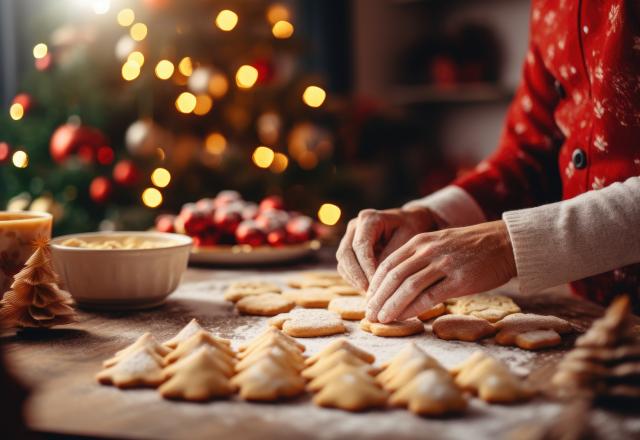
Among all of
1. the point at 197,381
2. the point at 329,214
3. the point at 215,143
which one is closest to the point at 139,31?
the point at 215,143

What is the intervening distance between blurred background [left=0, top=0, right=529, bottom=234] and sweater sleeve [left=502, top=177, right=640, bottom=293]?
76.6 inches

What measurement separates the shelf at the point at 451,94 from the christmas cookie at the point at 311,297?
3.41m

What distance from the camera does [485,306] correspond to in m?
1.29

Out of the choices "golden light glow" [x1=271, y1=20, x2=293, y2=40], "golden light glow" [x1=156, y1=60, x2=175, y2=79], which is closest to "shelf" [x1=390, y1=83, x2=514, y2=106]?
"golden light glow" [x1=271, y1=20, x2=293, y2=40]

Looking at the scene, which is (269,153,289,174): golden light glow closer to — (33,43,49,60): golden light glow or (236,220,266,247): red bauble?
(33,43,49,60): golden light glow

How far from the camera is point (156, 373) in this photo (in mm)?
876

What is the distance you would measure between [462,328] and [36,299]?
72cm

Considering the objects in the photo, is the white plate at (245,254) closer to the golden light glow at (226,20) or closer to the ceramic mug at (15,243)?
the ceramic mug at (15,243)

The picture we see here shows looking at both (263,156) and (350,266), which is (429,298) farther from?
(263,156)

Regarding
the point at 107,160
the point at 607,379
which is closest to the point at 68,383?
the point at 607,379

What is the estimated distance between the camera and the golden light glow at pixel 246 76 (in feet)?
10.5

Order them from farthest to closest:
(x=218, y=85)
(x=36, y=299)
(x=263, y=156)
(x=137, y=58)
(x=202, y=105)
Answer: (x=263, y=156), (x=202, y=105), (x=218, y=85), (x=137, y=58), (x=36, y=299)

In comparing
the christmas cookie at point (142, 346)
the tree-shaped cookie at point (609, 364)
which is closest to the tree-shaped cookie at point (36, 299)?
the christmas cookie at point (142, 346)

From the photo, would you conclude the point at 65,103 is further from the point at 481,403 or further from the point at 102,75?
A: the point at 481,403
